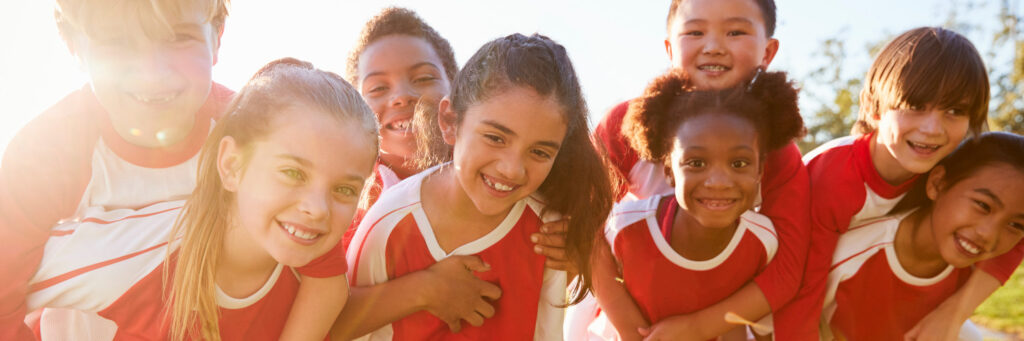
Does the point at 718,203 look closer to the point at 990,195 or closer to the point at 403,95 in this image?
the point at 990,195

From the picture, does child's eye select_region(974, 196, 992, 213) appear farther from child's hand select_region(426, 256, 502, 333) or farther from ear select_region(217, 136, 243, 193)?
ear select_region(217, 136, 243, 193)

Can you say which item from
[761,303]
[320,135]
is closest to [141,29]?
[320,135]

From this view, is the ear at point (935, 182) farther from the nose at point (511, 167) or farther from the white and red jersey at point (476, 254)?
the nose at point (511, 167)

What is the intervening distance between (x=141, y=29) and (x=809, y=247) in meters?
2.50

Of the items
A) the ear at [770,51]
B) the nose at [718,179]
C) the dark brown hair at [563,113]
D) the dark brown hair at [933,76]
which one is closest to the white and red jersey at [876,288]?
the dark brown hair at [933,76]

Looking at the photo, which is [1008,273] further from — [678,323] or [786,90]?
[678,323]

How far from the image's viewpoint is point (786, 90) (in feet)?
8.72

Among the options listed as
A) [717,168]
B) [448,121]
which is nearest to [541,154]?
[448,121]

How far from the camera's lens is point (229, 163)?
201 cm

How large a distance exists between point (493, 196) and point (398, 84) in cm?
104

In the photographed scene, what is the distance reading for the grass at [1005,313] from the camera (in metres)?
5.05

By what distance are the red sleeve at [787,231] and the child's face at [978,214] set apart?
1.76 feet

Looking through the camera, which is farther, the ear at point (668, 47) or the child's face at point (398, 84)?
the ear at point (668, 47)

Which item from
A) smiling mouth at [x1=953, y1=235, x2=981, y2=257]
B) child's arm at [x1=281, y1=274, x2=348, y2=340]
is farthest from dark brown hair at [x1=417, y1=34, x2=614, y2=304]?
smiling mouth at [x1=953, y1=235, x2=981, y2=257]
